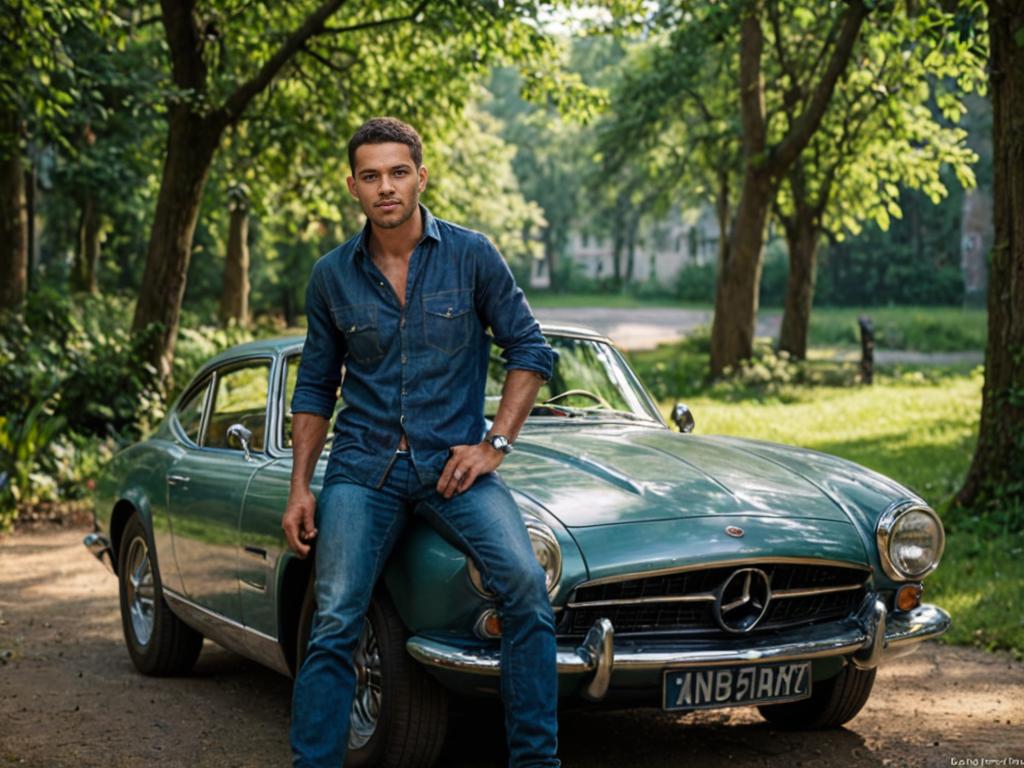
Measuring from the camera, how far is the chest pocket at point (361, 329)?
4102 mm

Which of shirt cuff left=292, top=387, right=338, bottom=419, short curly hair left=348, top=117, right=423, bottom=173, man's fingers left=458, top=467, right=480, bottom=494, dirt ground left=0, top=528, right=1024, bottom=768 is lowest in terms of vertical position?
dirt ground left=0, top=528, right=1024, bottom=768

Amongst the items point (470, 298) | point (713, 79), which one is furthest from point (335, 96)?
point (470, 298)

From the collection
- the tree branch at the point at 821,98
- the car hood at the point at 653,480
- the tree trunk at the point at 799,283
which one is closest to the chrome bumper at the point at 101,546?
the car hood at the point at 653,480

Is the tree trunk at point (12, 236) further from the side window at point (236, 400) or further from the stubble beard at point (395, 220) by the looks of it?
the stubble beard at point (395, 220)

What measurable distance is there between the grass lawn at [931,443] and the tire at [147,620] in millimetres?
3808


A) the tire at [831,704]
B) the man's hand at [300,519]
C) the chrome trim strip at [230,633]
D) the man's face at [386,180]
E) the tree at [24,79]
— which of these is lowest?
the tire at [831,704]

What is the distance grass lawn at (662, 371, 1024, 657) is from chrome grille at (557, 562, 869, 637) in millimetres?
2650

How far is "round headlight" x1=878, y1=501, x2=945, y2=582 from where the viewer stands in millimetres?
4773

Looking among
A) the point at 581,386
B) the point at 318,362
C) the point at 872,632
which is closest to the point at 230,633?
the point at 318,362

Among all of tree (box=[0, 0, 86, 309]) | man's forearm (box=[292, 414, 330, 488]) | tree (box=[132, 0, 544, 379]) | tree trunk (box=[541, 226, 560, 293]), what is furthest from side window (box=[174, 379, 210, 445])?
tree trunk (box=[541, 226, 560, 293])

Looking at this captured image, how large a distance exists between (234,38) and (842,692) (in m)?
14.0

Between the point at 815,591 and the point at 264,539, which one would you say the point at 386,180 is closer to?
the point at 264,539

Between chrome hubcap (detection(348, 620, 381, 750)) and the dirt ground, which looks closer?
chrome hubcap (detection(348, 620, 381, 750))

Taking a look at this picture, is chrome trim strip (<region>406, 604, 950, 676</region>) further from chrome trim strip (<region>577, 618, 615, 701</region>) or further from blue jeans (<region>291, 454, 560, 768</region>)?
blue jeans (<region>291, 454, 560, 768</region>)
